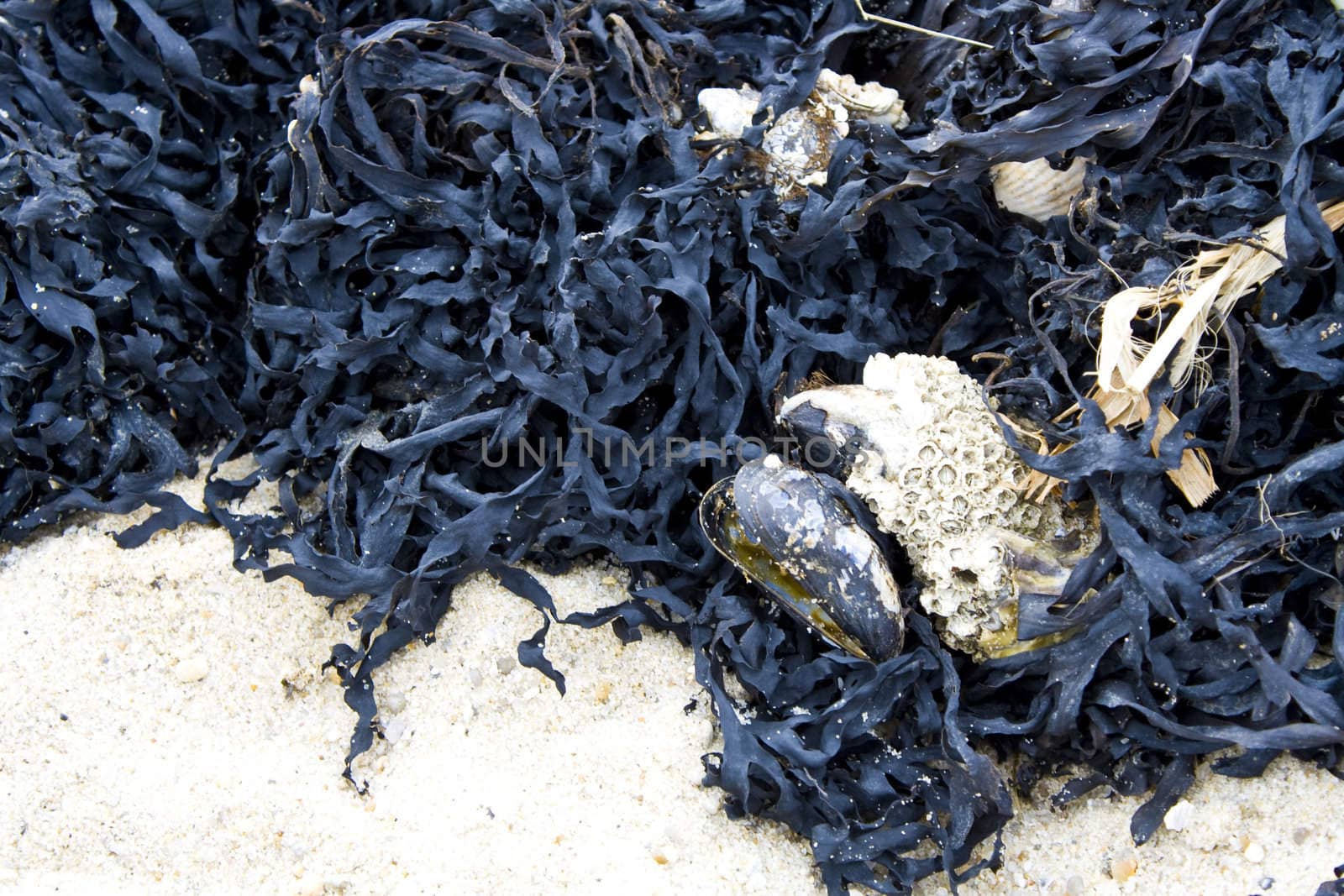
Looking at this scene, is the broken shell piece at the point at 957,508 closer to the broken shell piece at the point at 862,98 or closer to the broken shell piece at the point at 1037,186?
the broken shell piece at the point at 1037,186

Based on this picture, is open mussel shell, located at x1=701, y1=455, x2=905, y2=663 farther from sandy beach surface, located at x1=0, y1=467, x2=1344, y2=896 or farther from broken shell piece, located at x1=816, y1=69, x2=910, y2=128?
broken shell piece, located at x1=816, y1=69, x2=910, y2=128

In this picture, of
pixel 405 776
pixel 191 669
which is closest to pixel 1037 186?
pixel 405 776

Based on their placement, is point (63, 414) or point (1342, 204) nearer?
point (1342, 204)

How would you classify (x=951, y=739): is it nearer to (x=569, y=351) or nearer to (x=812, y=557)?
(x=812, y=557)

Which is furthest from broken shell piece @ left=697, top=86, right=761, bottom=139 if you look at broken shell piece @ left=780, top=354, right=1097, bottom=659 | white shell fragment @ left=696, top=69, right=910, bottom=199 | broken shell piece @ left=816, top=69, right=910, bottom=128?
broken shell piece @ left=780, top=354, right=1097, bottom=659

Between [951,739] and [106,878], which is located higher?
[951,739]

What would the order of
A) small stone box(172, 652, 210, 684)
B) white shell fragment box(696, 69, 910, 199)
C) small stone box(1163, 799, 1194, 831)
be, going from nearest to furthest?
small stone box(1163, 799, 1194, 831), small stone box(172, 652, 210, 684), white shell fragment box(696, 69, 910, 199)

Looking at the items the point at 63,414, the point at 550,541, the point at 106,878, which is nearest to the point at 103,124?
the point at 63,414
